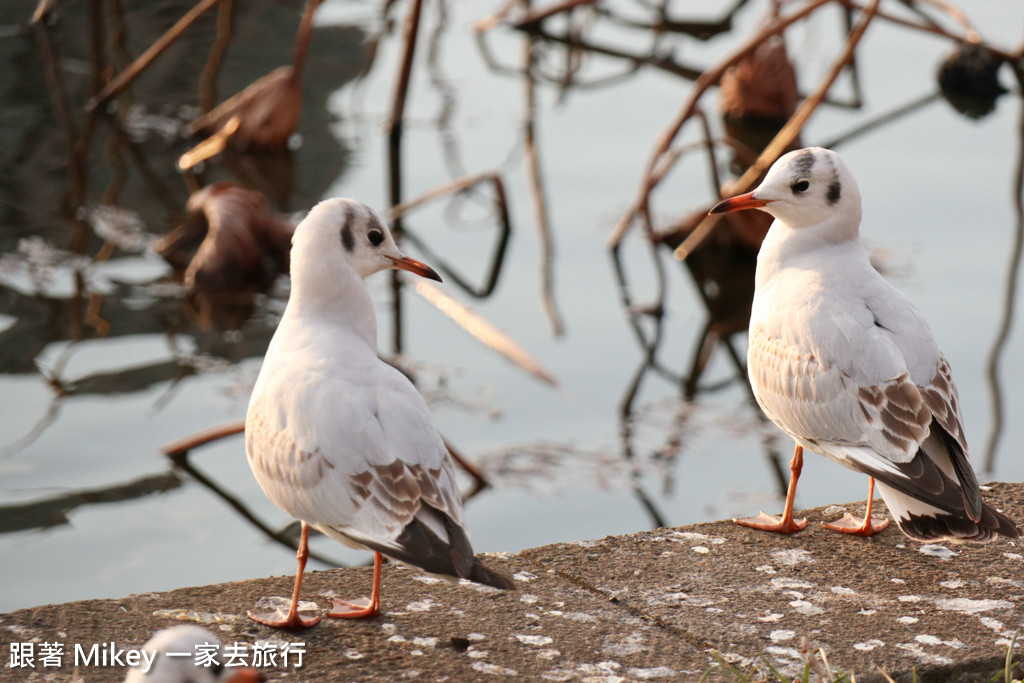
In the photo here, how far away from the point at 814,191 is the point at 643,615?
1525mm

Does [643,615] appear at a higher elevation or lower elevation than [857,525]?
lower

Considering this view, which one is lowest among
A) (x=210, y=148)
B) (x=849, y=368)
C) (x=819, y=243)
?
(x=849, y=368)

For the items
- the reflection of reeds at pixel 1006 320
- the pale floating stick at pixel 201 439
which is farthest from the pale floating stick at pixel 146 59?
the reflection of reeds at pixel 1006 320

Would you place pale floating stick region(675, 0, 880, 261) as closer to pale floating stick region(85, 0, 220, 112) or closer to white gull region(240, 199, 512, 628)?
pale floating stick region(85, 0, 220, 112)

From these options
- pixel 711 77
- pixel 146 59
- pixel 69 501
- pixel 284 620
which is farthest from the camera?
pixel 146 59

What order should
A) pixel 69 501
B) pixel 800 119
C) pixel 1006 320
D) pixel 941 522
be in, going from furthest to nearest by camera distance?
pixel 1006 320 → pixel 800 119 → pixel 69 501 → pixel 941 522

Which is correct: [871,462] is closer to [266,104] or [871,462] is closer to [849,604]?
[849,604]

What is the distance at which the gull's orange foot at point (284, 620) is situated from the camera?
3496 mm

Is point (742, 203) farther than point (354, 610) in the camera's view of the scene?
Yes

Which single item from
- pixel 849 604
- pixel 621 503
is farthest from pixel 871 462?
pixel 621 503

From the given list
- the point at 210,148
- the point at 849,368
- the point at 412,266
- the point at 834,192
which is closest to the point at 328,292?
the point at 412,266

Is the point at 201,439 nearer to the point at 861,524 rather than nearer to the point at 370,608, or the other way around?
the point at 370,608

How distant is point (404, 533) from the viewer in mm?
3271

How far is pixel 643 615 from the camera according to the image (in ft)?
11.7
